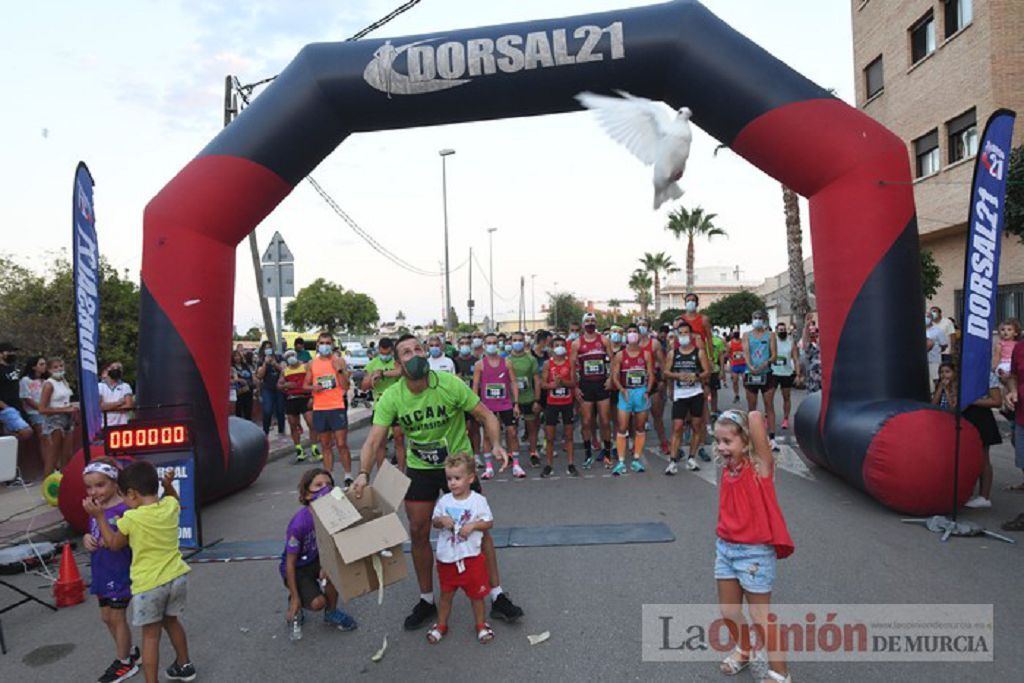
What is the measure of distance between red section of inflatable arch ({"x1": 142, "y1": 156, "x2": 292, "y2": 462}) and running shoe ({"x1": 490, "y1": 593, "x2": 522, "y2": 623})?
4.30m

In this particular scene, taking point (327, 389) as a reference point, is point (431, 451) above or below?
below

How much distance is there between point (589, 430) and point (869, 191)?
4.44 meters

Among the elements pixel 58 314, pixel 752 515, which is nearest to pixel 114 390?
pixel 752 515

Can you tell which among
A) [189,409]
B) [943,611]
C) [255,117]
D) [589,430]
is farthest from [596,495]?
[255,117]

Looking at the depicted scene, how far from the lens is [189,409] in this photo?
6812 millimetres

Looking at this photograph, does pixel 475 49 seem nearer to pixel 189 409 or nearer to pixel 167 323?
pixel 167 323

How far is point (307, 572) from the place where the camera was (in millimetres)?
4188

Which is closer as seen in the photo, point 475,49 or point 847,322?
point 847,322

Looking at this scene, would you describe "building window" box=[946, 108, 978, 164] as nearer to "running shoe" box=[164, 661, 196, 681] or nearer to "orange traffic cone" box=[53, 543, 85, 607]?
"running shoe" box=[164, 661, 196, 681]

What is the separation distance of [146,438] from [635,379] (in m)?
5.21

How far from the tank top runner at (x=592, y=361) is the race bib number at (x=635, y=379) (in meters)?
0.43

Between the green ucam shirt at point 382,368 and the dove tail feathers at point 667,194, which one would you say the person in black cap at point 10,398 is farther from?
the dove tail feathers at point 667,194

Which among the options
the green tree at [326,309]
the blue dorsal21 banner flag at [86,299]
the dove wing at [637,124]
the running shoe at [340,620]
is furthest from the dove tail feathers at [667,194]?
the green tree at [326,309]

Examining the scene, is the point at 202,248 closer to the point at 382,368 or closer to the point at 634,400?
the point at 382,368
